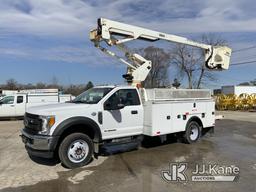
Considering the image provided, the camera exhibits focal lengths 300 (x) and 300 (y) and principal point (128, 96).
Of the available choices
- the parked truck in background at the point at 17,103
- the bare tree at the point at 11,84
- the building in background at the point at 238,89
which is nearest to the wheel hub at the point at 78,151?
the parked truck in background at the point at 17,103

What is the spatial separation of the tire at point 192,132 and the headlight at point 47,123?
195 inches

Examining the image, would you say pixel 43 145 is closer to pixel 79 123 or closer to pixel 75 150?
pixel 75 150

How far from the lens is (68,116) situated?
7.24 meters

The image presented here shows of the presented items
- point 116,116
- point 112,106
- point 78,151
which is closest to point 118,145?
point 116,116

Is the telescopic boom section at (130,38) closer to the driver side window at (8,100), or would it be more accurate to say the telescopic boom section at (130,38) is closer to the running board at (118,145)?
the running board at (118,145)

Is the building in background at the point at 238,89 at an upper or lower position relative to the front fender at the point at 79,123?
upper

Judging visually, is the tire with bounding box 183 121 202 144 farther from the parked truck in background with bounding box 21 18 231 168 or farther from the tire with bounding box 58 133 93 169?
the tire with bounding box 58 133 93 169

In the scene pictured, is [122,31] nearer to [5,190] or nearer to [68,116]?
[68,116]

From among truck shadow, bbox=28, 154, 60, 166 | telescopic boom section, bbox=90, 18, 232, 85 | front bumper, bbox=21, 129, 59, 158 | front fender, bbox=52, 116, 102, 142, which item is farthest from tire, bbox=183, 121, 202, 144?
front bumper, bbox=21, 129, 59, 158

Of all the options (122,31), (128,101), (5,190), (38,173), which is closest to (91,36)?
(122,31)

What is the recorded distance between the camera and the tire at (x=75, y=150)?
709 centimetres

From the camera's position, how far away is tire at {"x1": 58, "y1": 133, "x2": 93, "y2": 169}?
7094 mm

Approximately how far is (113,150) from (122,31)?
153 inches
